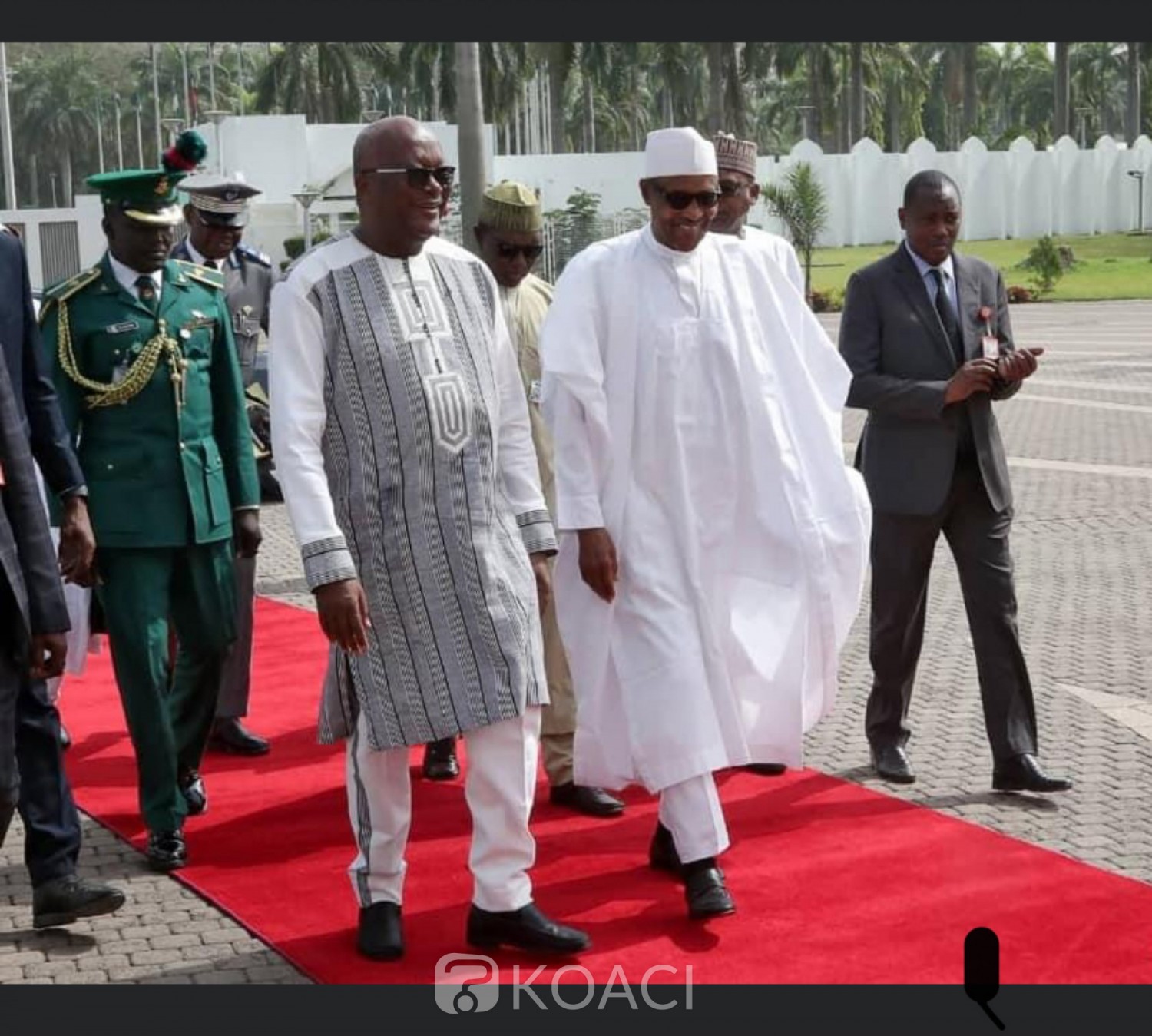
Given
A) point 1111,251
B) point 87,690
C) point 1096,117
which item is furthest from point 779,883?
point 1096,117

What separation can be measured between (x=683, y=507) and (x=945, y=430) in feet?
4.52

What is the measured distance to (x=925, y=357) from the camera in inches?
254

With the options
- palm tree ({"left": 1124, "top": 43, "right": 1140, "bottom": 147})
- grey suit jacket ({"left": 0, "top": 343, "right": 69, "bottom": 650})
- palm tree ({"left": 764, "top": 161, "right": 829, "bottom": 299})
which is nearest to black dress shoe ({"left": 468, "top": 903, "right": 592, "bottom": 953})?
grey suit jacket ({"left": 0, "top": 343, "right": 69, "bottom": 650})

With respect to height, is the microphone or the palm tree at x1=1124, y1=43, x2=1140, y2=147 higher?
the palm tree at x1=1124, y1=43, x2=1140, y2=147

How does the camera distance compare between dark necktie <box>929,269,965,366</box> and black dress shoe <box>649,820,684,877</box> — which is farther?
dark necktie <box>929,269,965,366</box>

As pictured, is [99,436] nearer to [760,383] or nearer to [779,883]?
[760,383]

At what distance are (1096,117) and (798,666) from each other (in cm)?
10547

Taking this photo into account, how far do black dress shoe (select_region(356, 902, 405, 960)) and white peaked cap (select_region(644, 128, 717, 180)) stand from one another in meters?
2.08

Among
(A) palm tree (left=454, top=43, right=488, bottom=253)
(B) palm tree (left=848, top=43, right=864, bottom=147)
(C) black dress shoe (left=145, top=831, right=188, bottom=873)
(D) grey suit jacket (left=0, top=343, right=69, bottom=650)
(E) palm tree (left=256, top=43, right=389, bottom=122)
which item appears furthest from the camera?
(E) palm tree (left=256, top=43, right=389, bottom=122)

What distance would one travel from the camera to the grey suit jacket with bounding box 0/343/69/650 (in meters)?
4.43

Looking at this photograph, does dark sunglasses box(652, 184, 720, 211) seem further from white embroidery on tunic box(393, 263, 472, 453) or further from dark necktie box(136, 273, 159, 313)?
dark necktie box(136, 273, 159, 313)

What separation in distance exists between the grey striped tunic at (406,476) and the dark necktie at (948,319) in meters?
2.20

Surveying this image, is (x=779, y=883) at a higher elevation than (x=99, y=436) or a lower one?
lower

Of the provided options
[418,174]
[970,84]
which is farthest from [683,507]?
[970,84]
